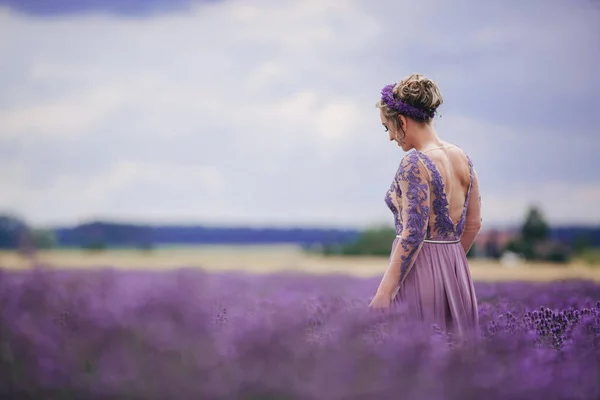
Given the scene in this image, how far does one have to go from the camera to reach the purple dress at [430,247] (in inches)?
107

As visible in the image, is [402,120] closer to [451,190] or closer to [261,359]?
[451,190]

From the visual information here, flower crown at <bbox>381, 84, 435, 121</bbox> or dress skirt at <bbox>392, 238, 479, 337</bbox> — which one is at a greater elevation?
flower crown at <bbox>381, 84, 435, 121</bbox>

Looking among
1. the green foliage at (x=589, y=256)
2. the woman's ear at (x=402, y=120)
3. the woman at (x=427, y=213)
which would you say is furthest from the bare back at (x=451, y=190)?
the green foliage at (x=589, y=256)

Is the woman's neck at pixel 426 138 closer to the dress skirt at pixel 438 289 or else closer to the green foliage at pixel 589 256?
the dress skirt at pixel 438 289

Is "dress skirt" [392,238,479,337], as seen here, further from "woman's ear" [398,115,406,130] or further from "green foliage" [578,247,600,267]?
"green foliage" [578,247,600,267]

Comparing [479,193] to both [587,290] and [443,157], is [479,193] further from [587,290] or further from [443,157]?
[587,290]

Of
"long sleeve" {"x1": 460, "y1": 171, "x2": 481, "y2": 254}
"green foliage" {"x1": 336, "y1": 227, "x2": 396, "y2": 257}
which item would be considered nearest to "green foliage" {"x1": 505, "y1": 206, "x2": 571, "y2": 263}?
"green foliage" {"x1": 336, "y1": 227, "x2": 396, "y2": 257}

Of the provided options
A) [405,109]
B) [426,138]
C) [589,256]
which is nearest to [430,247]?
[426,138]

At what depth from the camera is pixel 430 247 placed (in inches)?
115

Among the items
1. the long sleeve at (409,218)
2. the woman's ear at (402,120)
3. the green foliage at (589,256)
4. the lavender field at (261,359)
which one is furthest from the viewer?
the green foliage at (589,256)

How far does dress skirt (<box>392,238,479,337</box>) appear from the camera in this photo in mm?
2896

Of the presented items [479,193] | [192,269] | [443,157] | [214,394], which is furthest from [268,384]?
[192,269]

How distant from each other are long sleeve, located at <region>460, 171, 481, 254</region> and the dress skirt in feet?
0.50

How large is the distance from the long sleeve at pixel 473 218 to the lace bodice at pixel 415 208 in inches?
5.3
